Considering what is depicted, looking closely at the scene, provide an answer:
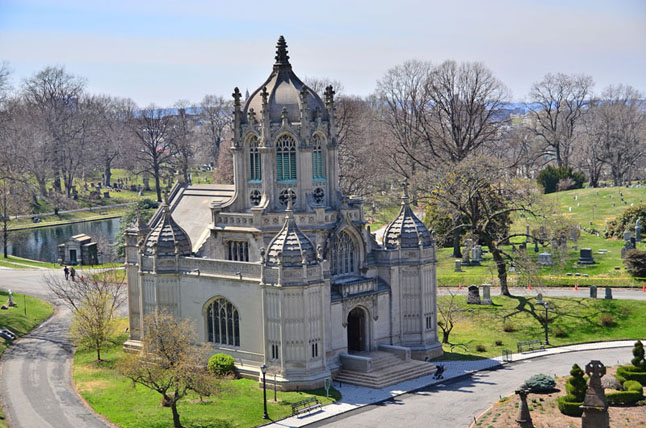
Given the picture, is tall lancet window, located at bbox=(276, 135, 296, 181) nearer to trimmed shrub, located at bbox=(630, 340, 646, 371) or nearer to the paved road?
the paved road

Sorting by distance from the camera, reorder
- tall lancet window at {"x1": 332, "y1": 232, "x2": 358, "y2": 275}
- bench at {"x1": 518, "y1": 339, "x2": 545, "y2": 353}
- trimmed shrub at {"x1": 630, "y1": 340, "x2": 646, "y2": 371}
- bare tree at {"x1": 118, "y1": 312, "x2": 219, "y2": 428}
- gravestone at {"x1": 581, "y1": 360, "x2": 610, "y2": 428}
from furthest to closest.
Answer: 1. bench at {"x1": 518, "y1": 339, "x2": 545, "y2": 353}
2. tall lancet window at {"x1": 332, "y1": 232, "x2": 358, "y2": 275}
3. trimmed shrub at {"x1": 630, "y1": 340, "x2": 646, "y2": 371}
4. bare tree at {"x1": 118, "y1": 312, "x2": 219, "y2": 428}
5. gravestone at {"x1": 581, "y1": 360, "x2": 610, "y2": 428}

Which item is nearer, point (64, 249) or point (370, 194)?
point (64, 249)

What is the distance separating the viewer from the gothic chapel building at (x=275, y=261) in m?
46.5

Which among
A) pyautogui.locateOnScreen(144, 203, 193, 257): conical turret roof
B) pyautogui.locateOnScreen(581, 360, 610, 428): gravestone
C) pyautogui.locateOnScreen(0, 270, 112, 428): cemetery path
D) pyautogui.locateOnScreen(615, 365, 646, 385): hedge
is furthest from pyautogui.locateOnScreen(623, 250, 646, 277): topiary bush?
pyautogui.locateOnScreen(0, 270, 112, 428): cemetery path

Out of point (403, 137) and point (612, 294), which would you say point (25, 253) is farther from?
point (612, 294)

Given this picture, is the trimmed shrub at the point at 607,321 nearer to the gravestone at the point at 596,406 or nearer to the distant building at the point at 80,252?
the gravestone at the point at 596,406

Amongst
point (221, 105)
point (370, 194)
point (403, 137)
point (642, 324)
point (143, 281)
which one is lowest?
point (642, 324)

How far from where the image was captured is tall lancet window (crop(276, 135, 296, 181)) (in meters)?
51.4

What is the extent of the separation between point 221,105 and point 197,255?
4233 inches

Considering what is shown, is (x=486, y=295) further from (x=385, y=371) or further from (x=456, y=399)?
(x=456, y=399)

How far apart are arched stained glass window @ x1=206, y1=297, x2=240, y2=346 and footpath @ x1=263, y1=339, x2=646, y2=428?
6.15 meters

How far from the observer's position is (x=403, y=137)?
107 meters

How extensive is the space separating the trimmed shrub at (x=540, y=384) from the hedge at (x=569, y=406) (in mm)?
3075

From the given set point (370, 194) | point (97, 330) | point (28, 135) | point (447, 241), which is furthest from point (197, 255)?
point (28, 135)
